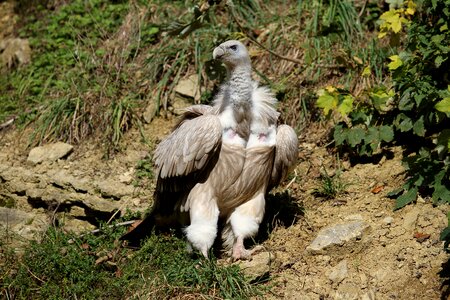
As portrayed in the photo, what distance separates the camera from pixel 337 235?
542cm

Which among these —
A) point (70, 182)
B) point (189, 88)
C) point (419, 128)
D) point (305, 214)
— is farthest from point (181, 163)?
point (189, 88)

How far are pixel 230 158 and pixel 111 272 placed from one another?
122cm

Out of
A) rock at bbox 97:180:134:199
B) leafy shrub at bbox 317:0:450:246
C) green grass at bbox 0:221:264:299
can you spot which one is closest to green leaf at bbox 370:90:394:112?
leafy shrub at bbox 317:0:450:246

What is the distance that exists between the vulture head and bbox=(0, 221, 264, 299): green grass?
1388 millimetres

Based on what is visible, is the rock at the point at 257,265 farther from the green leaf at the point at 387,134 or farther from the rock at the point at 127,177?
the rock at the point at 127,177

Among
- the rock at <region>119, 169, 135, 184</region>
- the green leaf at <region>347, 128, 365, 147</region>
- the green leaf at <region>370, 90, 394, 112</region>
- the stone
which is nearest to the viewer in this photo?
the stone

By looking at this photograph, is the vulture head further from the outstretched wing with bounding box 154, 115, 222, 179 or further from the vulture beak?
the outstretched wing with bounding box 154, 115, 222, 179

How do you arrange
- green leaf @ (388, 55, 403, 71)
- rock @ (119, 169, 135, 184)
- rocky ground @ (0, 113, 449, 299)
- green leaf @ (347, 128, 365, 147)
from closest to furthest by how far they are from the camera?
rocky ground @ (0, 113, 449, 299) → green leaf @ (388, 55, 403, 71) → green leaf @ (347, 128, 365, 147) → rock @ (119, 169, 135, 184)

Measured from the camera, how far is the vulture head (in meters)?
5.39

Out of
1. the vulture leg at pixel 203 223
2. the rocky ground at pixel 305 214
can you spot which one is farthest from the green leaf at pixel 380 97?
the vulture leg at pixel 203 223

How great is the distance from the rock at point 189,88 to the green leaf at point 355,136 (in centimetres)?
176

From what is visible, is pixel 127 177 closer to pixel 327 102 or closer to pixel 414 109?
pixel 327 102

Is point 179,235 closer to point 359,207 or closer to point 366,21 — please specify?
point 359,207

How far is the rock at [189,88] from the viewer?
7.50 m
